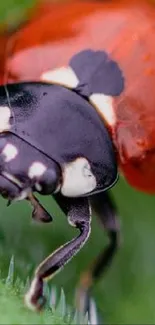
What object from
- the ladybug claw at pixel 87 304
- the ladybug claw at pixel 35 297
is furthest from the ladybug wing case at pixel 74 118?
the ladybug claw at pixel 87 304

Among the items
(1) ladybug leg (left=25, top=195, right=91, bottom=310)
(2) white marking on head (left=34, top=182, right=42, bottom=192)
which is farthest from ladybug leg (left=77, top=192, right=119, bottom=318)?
(2) white marking on head (left=34, top=182, right=42, bottom=192)

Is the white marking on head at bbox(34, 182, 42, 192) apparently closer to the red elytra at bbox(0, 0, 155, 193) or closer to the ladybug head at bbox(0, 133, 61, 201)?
the ladybug head at bbox(0, 133, 61, 201)

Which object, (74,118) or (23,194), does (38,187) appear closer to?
(23,194)

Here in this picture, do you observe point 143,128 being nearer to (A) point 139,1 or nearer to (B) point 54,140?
(B) point 54,140

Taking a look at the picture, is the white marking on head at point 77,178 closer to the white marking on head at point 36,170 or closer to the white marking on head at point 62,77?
the white marking on head at point 36,170

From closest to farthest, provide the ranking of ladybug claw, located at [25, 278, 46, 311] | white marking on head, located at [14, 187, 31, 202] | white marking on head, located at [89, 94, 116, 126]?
ladybug claw, located at [25, 278, 46, 311]
white marking on head, located at [14, 187, 31, 202]
white marking on head, located at [89, 94, 116, 126]

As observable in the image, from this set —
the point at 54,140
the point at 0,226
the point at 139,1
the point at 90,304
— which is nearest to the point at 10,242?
the point at 0,226
